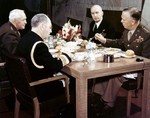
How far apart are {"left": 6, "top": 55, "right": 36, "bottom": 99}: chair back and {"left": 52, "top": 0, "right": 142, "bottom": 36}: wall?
2243mm

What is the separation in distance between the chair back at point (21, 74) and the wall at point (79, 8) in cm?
224

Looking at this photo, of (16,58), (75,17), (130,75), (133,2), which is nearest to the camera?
(16,58)

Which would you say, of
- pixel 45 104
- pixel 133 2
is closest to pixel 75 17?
pixel 133 2

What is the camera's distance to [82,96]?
2211 millimetres

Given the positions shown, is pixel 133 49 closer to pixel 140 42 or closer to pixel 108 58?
pixel 140 42

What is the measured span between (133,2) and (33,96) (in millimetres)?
2306

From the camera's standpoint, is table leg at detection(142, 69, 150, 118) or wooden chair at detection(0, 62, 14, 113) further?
wooden chair at detection(0, 62, 14, 113)

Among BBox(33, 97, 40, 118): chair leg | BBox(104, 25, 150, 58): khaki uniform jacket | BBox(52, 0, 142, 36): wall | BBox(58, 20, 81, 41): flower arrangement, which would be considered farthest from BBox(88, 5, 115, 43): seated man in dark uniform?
BBox(33, 97, 40, 118): chair leg

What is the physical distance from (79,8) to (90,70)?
332 centimetres

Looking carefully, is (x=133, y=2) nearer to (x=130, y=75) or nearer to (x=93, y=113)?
(x=130, y=75)

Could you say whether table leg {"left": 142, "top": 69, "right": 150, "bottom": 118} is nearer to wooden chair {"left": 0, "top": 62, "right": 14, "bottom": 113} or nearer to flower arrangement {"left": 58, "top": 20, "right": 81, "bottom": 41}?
flower arrangement {"left": 58, "top": 20, "right": 81, "bottom": 41}

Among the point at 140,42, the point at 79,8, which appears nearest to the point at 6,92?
the point at 140,42

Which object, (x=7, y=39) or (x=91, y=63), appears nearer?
(x=91, y=63)

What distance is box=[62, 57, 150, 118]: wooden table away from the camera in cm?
218
